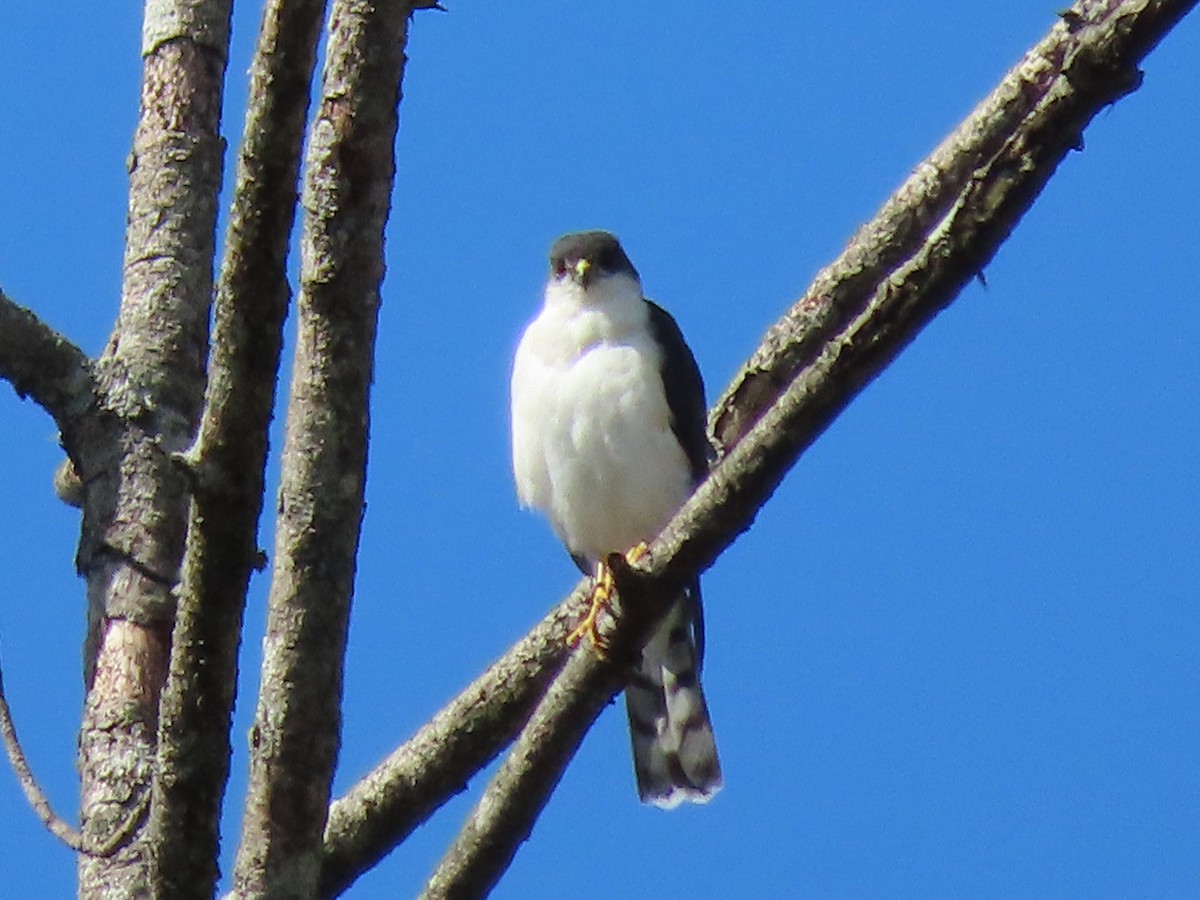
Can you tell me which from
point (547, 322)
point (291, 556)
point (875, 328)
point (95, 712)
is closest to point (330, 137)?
point (291, 556)

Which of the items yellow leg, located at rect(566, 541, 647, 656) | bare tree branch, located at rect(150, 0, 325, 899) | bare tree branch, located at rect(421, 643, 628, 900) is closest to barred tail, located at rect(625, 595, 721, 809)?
yellow leg, located at rect(566, 541, 647, 656)

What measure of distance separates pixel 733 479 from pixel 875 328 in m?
0.33

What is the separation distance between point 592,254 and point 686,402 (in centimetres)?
81

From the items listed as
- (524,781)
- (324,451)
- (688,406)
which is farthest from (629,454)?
(324,451)

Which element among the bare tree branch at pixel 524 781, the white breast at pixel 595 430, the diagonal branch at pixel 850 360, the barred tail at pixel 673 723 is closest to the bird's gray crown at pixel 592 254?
the white breast at pixel 595 430

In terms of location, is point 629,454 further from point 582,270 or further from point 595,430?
point 582,270

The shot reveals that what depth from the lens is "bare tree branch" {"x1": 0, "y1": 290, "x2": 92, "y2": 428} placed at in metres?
4.79

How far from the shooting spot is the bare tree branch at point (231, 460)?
2.79 metres

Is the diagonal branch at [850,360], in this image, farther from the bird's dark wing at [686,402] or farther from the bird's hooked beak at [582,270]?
the bird's hooked beak at [582,270]

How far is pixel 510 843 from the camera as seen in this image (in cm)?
334

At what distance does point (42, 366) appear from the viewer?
4812mm

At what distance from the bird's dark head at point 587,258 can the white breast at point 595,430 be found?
0.13 m

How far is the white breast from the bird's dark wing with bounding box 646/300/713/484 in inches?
1.3

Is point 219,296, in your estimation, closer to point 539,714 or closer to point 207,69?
point 539,714
